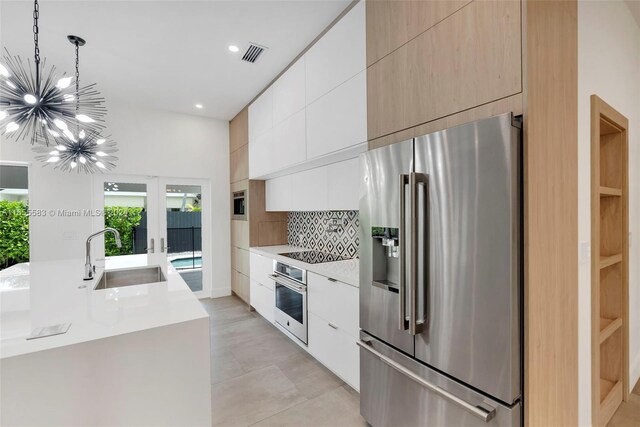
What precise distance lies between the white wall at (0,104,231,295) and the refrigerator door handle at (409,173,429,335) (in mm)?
4166

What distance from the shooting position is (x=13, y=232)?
3.79m

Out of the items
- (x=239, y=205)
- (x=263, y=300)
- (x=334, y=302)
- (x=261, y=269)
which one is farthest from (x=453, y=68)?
(x=239, y=205)

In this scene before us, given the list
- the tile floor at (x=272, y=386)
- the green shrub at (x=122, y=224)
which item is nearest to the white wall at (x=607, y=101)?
the tile floor at (x=272, y=386)

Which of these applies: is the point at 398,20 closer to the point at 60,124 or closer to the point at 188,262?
the point at 60,124

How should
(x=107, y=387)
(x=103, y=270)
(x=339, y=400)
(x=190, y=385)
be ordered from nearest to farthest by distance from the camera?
(x=107, y=387) → (x=190, y=385) → (x=339, y=400) → (x=103, y=270)

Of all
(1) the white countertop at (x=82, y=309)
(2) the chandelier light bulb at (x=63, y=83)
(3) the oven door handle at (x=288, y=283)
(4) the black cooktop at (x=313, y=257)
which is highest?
(2) the chandelier light bulb at (x=63, y=83)

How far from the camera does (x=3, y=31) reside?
2.58 meters

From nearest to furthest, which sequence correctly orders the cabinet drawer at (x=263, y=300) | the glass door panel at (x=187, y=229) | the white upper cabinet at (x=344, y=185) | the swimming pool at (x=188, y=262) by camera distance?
the white upper cabinet at (x=344, y=185) < the cabinet drawer at (x=263, y=300) < the glass door panel at (x=187, y=229) < the swimming pool at (x=188, y=262)

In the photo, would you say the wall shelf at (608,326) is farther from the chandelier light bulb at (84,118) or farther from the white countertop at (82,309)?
the chandelier light bulb at (84,118)

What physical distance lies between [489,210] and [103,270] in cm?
294

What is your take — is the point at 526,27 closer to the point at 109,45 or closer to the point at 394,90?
the point at 394,90

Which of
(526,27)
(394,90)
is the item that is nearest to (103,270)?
(394,90)

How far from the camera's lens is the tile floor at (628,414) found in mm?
2020

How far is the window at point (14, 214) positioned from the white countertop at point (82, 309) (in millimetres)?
2115
